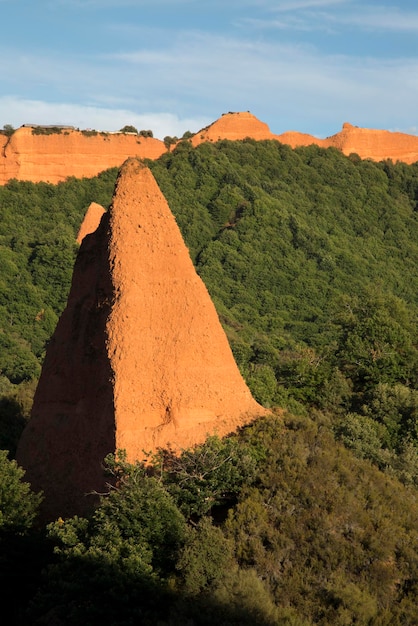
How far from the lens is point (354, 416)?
68.1 ft

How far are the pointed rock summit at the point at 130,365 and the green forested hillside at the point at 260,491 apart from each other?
660mm

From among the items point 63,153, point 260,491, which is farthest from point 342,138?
point 260,491

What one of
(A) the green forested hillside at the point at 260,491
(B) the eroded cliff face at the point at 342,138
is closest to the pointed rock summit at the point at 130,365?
(A) the green forested hillside at the point at 260,491

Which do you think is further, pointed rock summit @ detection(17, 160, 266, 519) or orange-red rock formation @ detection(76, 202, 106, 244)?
orange-red rock formation @ detection(76, 202, 106, 244)

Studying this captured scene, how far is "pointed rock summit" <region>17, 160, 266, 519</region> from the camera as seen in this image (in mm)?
13227

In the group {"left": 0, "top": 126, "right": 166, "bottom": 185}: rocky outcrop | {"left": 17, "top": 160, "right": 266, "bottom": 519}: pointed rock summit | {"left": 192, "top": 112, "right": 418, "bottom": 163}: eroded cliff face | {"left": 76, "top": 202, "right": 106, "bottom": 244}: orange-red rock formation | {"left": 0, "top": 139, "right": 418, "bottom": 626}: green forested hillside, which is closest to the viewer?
{"left": 0, "top": 139, "right": 418, "bottom": 626}: green forested hillside

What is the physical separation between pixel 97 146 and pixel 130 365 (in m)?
46.4

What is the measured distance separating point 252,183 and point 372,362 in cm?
3614

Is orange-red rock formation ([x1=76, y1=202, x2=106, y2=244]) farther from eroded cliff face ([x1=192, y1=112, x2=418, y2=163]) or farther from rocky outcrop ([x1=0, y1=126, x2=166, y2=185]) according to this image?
eroded cliff face ([x1=192, y1=112, x2=418, y2=163])

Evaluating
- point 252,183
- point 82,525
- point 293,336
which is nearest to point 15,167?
point 252,183

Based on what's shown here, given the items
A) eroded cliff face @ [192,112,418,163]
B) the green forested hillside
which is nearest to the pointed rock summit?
the green forested hillside

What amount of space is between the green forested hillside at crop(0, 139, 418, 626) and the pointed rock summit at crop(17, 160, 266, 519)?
660 mm

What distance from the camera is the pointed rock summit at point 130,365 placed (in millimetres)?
13227

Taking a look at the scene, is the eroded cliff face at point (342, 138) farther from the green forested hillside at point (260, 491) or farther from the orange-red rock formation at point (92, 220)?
the orange-red rock formation at point (92, 220)
